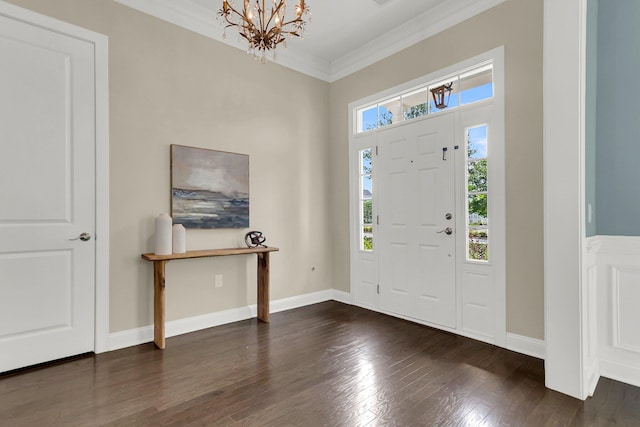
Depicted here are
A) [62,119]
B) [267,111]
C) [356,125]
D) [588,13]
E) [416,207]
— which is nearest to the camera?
[588,13]

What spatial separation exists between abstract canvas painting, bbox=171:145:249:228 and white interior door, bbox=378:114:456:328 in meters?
1.62

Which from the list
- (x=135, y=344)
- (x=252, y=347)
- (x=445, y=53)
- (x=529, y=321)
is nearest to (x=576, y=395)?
(x=529, y=321)

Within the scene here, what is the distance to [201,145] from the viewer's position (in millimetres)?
3488

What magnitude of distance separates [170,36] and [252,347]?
304 cm

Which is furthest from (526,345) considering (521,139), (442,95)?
(442,95)

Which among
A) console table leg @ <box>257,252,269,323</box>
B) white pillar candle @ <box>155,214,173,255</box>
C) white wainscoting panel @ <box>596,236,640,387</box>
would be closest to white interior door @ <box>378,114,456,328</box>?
white wainscoting panel @ <box>596,236,640,387</box>

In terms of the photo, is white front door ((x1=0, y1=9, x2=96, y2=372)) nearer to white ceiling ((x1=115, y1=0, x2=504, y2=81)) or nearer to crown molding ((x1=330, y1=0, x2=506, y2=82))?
white ceiling ((x1=115, y1=0, x2=504, y2=81))

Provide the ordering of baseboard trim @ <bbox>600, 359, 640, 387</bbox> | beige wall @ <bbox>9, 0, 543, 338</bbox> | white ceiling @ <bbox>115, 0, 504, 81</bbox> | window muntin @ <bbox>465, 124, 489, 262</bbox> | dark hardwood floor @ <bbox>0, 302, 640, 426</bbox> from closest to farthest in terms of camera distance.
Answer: dark hardwood floor @ <bbox>0, 302, 640, 426</bbox> < baseboard trim @ <bbox>600, 359, 640, 387</bbox> < beige wall @ <bbox>9, 0, 543, 338</bbox> < window muntin @ <bbox>465, 124, 489, 262</bbox> < white ceiling @ <bbox>115, 0, 504, 81</bbox>

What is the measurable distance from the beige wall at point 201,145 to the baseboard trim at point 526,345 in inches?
92.8

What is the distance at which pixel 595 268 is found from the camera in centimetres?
247

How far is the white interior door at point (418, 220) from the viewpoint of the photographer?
335 centimetres

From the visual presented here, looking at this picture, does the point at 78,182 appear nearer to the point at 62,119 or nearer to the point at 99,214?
the point at 99,214

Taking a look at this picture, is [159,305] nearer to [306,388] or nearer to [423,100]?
[306,388]

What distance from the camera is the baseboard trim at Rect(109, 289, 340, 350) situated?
3.01 meters
